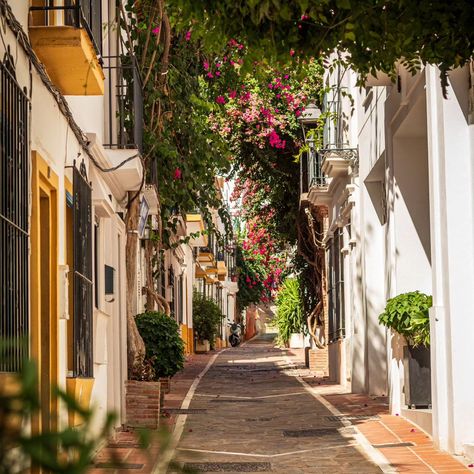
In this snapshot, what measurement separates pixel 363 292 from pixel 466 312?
7.77 m

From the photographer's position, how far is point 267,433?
1254 cm

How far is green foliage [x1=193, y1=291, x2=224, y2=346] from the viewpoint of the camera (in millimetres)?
39406

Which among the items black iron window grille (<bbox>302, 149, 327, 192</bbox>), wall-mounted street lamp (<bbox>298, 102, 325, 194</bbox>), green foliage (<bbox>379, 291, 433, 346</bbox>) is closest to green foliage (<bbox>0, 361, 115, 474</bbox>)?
green foliage (<bbox>379, 291, 433, 346</bbox>)

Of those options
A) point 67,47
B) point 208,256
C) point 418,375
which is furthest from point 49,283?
point 208,256

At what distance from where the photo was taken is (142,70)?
15625 mm

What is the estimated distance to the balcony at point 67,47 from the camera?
763cm

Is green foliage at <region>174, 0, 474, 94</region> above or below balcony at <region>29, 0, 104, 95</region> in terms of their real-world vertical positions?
below

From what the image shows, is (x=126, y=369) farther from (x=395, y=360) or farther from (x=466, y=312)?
(x=466, y=312)

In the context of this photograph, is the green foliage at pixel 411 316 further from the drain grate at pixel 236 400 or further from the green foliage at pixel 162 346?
the drain grate at pixel 236 400

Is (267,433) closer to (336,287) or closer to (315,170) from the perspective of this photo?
(336,287)

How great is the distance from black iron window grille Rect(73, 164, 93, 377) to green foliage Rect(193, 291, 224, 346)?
2870 cm

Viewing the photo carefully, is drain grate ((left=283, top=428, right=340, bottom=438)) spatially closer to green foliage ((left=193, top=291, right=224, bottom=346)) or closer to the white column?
the white column

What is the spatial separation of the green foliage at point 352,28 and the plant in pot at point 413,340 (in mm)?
6143

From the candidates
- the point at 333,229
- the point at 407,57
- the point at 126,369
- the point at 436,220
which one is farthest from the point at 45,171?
the point at 333,229
